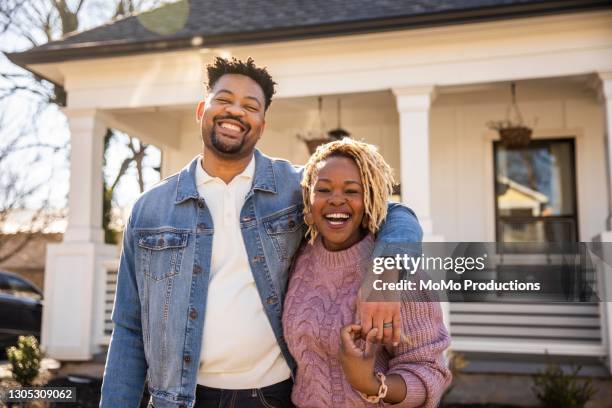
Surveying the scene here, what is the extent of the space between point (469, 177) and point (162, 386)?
6.98m

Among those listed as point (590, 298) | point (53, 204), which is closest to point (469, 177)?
point (590, 298)

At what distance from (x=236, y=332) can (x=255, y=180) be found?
0.58 meters

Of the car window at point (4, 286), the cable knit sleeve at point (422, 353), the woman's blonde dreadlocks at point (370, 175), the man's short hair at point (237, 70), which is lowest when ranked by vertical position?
the car window at point (4, 286)

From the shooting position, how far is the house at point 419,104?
20.3ft

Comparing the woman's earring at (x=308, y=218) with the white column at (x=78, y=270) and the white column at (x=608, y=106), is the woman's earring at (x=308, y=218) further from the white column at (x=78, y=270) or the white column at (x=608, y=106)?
the white column at (x=78, y=270)

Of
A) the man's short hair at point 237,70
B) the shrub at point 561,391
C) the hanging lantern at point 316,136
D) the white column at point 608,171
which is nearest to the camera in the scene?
the man's short hair at point 237,70

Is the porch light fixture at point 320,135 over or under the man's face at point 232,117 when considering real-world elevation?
over

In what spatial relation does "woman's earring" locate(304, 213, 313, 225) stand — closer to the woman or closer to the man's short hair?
the woman

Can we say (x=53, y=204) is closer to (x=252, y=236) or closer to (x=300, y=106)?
(x=300, y=106)

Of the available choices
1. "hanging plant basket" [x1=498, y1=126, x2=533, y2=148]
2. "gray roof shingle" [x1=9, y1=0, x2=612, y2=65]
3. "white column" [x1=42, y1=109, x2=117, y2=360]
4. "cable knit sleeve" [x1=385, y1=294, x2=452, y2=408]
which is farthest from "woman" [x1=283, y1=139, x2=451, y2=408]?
"hanging plant basket" [x1=498, y1=126, x2=533, y2=148]

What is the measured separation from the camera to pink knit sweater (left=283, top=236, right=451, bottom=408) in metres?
1.74

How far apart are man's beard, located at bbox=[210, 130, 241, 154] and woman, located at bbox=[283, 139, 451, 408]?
1.05ft

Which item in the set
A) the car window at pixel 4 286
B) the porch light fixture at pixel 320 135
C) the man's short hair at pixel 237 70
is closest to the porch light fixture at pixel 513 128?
the porch light fixture at pixel 320 135

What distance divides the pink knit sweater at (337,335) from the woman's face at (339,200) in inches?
3.4
